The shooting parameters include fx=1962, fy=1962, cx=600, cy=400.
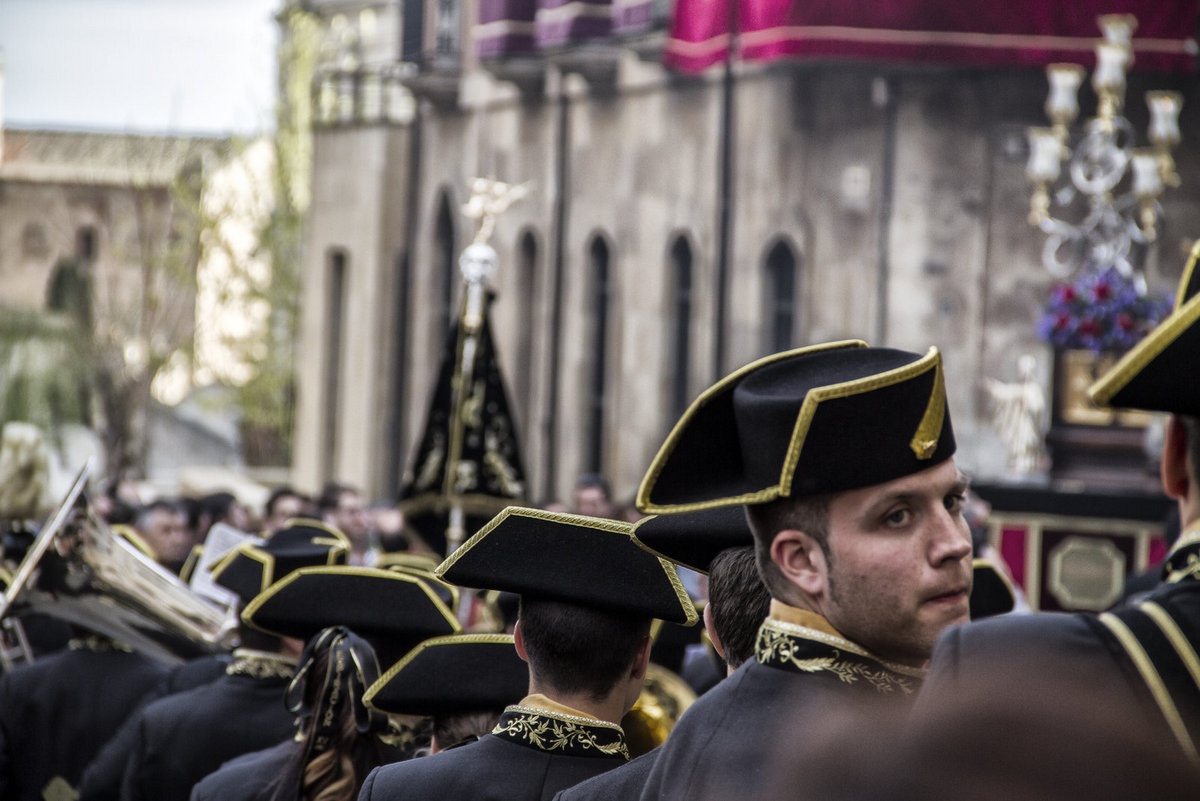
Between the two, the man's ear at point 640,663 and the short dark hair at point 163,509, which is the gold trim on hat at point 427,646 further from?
the short dark hair at point 163,509

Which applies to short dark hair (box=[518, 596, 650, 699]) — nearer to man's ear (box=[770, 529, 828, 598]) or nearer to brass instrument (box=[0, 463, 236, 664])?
man's ear (box=[770, 529, 828, 598])

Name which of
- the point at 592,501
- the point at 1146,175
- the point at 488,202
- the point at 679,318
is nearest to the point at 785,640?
the point at 488,202

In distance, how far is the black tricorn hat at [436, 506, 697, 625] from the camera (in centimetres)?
351

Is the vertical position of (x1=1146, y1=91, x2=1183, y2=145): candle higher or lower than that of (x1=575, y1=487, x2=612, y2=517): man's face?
higher

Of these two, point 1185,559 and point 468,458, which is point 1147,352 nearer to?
point 1185,559

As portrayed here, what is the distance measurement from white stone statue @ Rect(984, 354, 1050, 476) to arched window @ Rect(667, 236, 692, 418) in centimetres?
477

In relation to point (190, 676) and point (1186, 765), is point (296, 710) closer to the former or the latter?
point (190, 676)

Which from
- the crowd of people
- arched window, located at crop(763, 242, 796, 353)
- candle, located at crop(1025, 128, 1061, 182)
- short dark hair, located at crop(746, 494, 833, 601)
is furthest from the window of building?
short dark hair, located at crop(746, 494, 833, 601)

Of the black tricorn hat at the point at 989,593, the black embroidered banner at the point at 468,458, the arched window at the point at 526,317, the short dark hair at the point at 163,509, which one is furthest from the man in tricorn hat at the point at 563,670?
the arched window at the point at 526,317

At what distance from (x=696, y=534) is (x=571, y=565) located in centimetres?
48

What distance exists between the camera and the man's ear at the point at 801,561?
8.26 feet

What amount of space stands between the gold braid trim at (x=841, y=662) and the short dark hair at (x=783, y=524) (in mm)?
66

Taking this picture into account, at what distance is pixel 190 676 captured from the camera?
625 cm

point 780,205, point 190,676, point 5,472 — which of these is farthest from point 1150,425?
point 190,676
